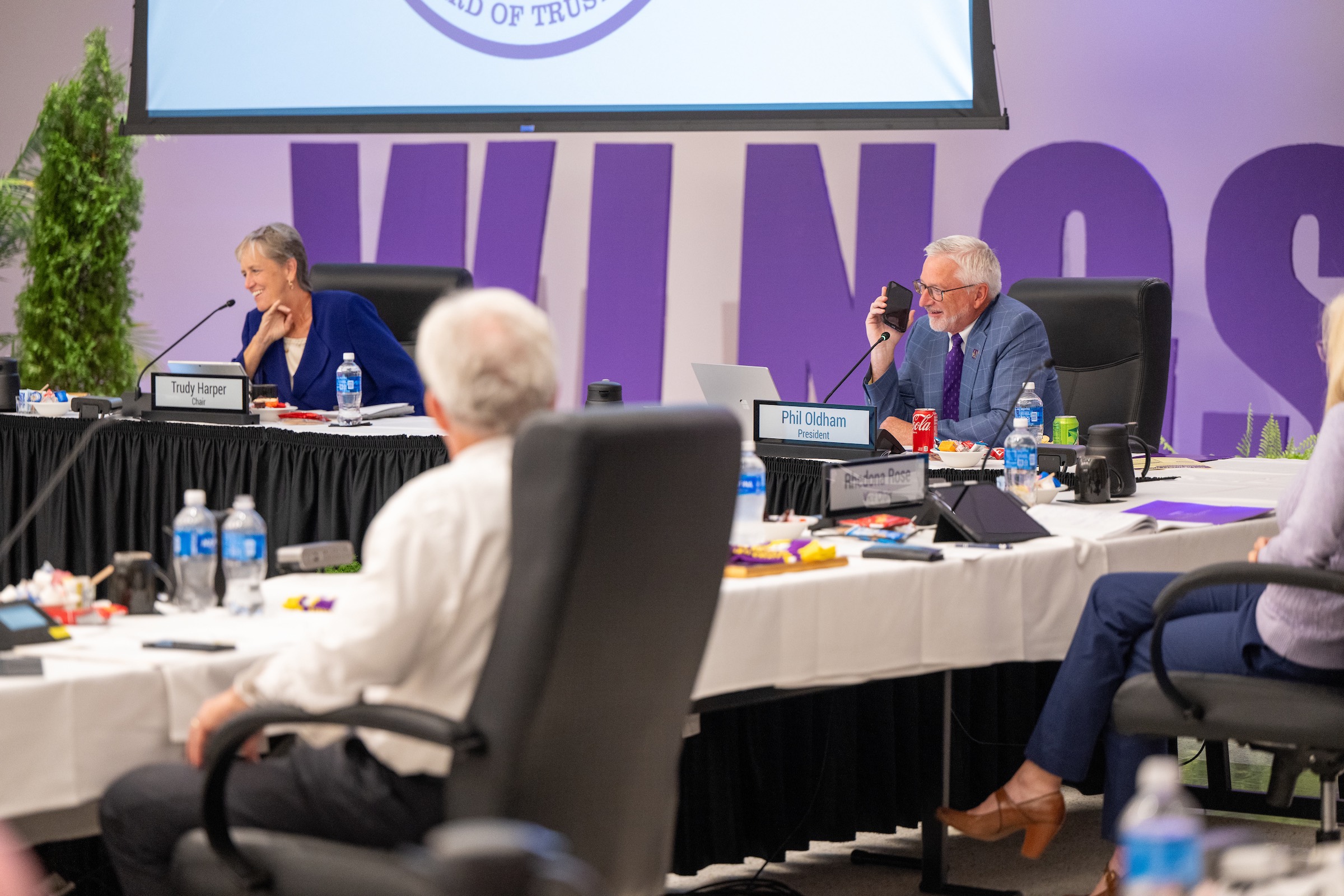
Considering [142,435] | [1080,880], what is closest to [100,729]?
[1080,880]

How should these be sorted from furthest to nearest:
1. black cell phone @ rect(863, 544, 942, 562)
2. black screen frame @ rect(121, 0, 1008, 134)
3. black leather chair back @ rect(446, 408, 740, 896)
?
black screen frame @ rect(121, 0, 1008, 134) < black cell phone @ rect(863, 544, 942, 562) < black leather chair back @ rect(446, 408, 740, 896)

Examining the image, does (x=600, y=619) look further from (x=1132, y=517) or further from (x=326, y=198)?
(x=326, y=198)

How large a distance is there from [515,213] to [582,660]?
491 cm

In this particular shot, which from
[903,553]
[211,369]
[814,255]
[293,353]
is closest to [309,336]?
[293,353]

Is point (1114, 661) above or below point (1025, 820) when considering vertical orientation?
above

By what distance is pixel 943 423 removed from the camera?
4.12 m

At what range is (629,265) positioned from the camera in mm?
6172

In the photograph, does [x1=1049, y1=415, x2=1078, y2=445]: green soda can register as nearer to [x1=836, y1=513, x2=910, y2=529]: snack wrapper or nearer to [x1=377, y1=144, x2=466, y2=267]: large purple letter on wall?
[x1=836, y1=513, x2=910, y2=529]: snack wrapper

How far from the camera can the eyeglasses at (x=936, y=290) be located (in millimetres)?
4188

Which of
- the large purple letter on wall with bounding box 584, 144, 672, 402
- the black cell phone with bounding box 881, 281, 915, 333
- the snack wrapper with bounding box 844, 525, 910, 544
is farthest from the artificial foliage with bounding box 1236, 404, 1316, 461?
the snack wrapper with bounding box 844, 525, 910, 544

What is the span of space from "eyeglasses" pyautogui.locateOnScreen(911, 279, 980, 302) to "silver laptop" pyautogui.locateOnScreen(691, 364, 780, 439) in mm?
655

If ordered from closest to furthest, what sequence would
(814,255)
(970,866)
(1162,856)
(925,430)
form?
(1162,856)
(970,866)
(925,430)
(814,255)

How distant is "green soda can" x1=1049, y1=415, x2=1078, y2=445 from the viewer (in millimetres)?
3537

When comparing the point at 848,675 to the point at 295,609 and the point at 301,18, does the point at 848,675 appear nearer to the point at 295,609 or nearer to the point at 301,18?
the point at 295,609
